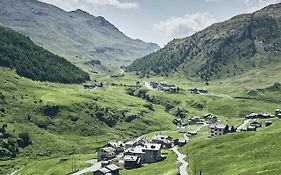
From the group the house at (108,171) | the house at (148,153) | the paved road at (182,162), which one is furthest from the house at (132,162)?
the paved road at (182,162)

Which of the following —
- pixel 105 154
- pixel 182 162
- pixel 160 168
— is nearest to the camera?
pixel 160 168

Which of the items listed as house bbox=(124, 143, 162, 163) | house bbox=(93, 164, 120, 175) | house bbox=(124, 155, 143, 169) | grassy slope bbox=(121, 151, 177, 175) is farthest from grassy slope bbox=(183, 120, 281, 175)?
house bbox=(93, 164, 120, 175)

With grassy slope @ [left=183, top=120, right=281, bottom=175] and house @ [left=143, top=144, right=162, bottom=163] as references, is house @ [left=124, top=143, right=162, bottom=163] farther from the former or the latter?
grassy slope @ [left=183, top=120, right=281, bottom=175]

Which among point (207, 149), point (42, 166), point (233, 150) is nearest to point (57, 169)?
point (42, 166)

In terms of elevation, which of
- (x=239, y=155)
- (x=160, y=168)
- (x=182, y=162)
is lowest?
(x=160, y=168)

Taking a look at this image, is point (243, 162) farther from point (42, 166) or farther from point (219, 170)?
point (42, 166)

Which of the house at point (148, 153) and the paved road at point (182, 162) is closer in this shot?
the paved road at point (182, 162)

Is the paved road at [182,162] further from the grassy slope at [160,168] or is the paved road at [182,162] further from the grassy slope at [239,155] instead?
the grassy slope at [239,155]

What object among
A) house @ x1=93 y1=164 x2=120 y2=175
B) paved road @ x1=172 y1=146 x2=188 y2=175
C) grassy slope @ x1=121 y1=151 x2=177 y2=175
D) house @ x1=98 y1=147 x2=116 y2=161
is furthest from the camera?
house @ x1=98 y1=147 x2=116 y2=161

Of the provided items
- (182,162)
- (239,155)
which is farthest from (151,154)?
(239,155)

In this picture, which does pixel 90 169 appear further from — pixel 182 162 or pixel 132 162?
pixel 182 162

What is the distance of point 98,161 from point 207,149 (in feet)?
177

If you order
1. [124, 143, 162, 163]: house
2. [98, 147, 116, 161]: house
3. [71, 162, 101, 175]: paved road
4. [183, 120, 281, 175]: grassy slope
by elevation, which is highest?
[183, 120, 281, 175]: grassy slope

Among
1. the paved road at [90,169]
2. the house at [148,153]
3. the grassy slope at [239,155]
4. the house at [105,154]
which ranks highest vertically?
the grassy slope at [239,155]
